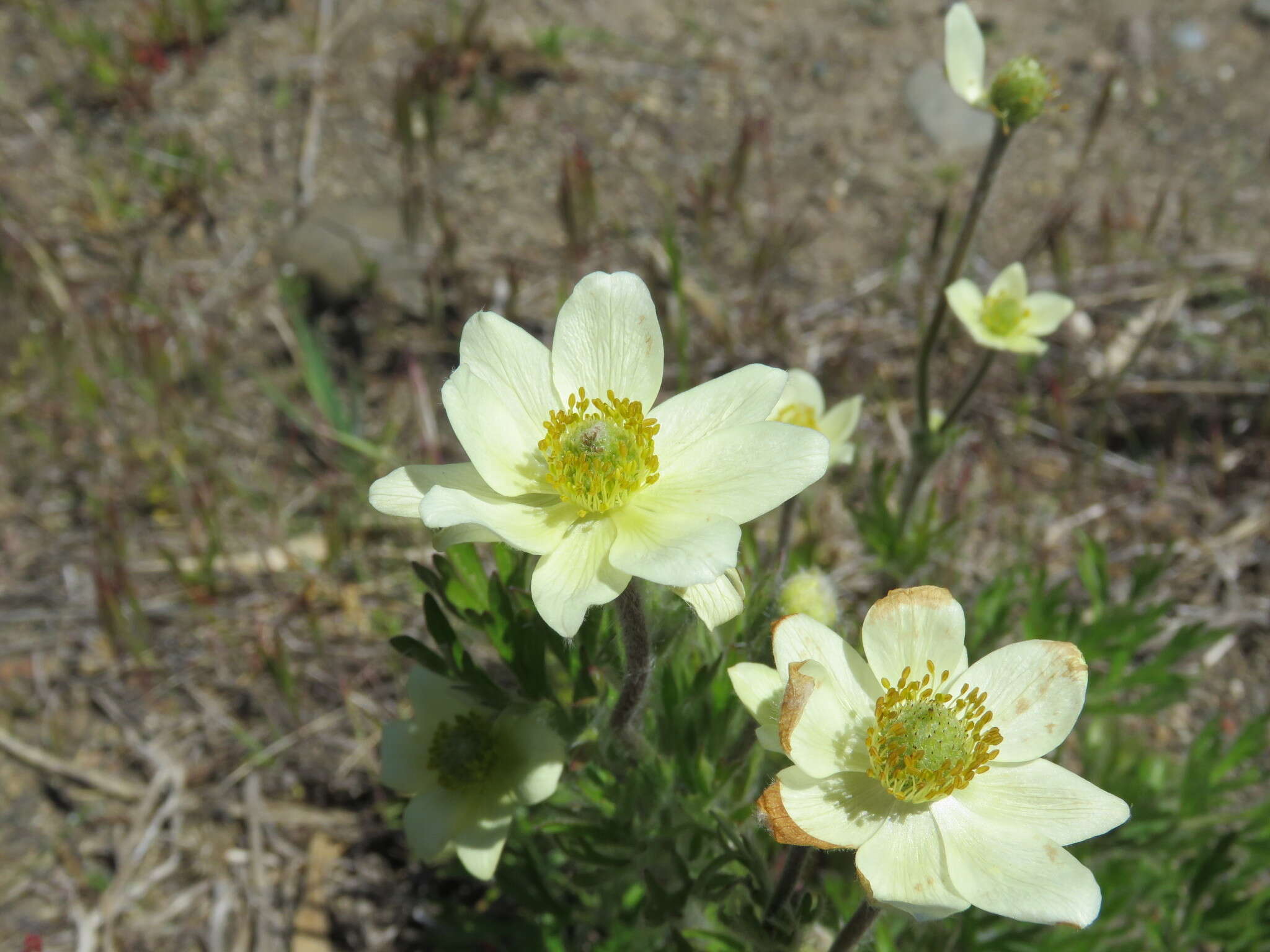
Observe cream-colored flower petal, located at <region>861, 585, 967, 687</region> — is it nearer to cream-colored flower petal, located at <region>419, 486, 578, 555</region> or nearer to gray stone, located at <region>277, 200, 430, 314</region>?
cream-colored flower petal, located at <region>419, 486, 578, 555</region>

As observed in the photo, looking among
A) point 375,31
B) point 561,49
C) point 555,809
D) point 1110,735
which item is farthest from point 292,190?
point 1110,735

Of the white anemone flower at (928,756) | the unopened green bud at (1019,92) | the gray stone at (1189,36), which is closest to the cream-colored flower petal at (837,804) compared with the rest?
the white anemone flower at (928,756)

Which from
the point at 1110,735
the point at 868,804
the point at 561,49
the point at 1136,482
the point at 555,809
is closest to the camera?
the point at 868,804

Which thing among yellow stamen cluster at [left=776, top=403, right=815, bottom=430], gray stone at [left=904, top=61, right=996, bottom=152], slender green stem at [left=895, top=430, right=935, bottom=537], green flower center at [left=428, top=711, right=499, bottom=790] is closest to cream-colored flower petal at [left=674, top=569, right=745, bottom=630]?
green flower center at [left=428, top=711, right=499, bottom=790]

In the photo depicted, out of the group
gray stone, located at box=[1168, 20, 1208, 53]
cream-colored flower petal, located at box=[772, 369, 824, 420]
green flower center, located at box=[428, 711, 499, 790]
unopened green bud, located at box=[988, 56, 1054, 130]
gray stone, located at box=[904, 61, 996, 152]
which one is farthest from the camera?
gray stone, located at box=[1168, 20, 1208, 53]

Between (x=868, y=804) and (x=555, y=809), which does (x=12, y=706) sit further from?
(x=868, y=804)

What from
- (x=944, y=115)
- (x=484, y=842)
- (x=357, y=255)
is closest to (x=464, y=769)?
(x=484, y=842)

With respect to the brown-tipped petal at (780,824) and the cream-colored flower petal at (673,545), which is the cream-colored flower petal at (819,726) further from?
the cream-colored flower petal at (673,545)
